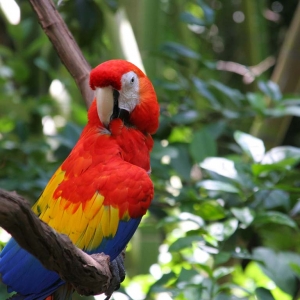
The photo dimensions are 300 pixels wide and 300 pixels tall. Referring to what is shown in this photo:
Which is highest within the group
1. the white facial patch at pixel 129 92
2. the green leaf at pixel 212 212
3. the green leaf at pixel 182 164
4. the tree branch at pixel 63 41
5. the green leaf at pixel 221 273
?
the tree branch at pixel 63 41

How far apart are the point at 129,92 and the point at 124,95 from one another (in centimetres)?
1

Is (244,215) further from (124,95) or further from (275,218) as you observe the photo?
(124,95)

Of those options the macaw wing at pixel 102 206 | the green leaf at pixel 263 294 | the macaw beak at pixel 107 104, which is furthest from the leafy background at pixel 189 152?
the macaw beak at pixel 107 104

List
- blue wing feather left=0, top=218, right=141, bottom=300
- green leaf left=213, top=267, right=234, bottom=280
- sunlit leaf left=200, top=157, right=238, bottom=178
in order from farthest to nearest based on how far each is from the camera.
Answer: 1. sunlit leaf left=200, top=157, right=238, bottom=178
2. green leaf left=213, top=267, right=234, bottom=280
3. blue wing feather left=0, top=218, right=141, bottom=300

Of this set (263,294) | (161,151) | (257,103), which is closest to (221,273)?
(263,294)

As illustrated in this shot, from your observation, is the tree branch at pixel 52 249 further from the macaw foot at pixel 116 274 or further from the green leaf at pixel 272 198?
the green leaf at pixel 272 198

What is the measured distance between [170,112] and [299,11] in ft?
1.66

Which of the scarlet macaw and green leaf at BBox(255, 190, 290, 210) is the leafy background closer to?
green leaf at BBox(255, 190, 290, 210)

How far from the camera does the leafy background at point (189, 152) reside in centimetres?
97

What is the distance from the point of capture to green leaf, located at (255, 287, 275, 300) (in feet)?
2.89

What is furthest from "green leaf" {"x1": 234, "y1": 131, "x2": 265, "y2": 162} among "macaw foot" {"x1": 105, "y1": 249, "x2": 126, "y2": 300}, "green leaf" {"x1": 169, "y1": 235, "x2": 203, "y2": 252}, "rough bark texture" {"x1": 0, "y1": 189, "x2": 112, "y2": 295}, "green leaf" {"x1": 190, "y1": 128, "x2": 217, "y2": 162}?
"rough bark texture" {"x1": 0, "y1": 189, "x2": 112, "y2": 295}

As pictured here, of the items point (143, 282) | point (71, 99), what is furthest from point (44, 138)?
point (143, 282)

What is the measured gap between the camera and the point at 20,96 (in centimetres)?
158

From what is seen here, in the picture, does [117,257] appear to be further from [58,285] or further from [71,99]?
[71,99]
